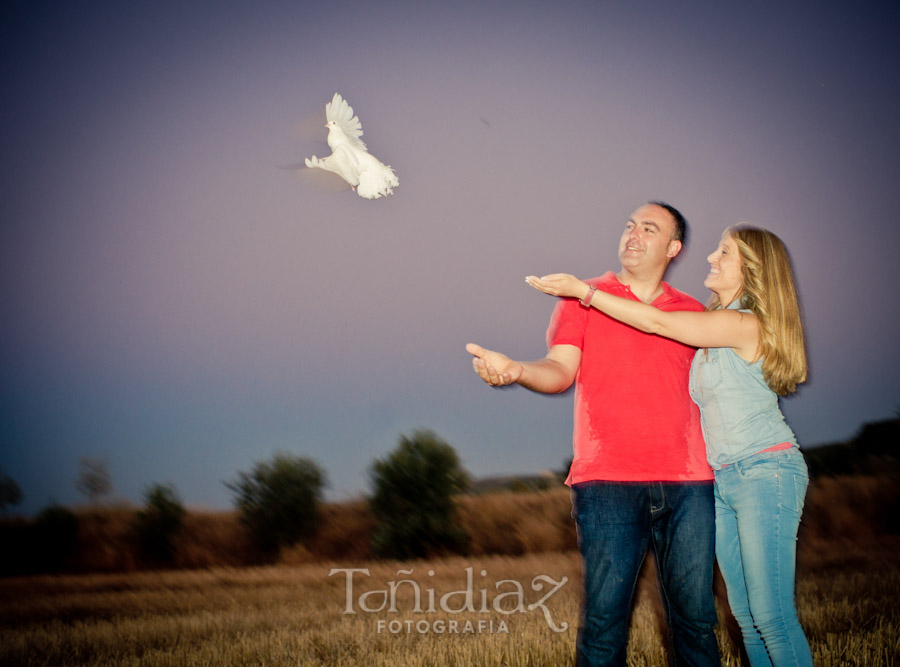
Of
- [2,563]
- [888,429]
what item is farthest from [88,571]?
[888,429]

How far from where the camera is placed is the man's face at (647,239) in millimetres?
3141

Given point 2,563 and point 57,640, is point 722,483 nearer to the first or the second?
point 57,640

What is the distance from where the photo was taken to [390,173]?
4.11 m

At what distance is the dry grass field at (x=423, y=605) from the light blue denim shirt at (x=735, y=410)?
220cm

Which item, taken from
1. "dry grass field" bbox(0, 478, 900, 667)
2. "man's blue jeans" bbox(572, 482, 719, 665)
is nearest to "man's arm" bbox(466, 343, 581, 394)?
"man's blue jeans" bbox(572, 482, 719, 665)

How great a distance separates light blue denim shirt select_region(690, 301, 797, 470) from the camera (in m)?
2.71

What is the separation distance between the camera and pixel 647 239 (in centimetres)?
314

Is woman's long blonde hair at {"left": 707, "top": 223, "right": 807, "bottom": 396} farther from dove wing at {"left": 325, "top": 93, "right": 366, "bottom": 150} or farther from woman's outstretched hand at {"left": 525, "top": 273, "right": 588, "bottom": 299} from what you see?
dove wing at {"left": 325, "top": 93, "right": 366, "bottom": 150}

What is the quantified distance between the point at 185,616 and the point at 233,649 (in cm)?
250

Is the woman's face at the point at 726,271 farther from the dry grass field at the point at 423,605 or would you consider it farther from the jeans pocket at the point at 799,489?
the dry grass field at the point at 423,605

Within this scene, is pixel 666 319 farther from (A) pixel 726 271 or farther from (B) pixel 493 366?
(B) pixel 493 366

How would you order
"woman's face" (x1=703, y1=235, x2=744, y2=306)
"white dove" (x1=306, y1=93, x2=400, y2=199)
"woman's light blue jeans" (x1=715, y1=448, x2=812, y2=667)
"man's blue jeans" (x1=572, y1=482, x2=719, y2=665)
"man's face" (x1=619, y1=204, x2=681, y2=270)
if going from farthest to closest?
"white dove" (x1=306, y1=93, x2=400, y2=199)
"man's face" (x1=619, y1=204, x2=681, y2=270)
"woman's face" (x1=703, y1=235, x2=744, y2=306)
"man's blue jeans" (x1=572, y1=482, x2=719, y2=665)
"woman's light blue jeans" (x1=715, y1=448, x2=812, y2=667)

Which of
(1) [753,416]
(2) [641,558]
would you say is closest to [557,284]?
(1) [753,416]

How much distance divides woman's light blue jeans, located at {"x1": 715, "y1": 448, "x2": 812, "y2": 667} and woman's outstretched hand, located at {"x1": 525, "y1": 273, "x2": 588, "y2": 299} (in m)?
1.04
